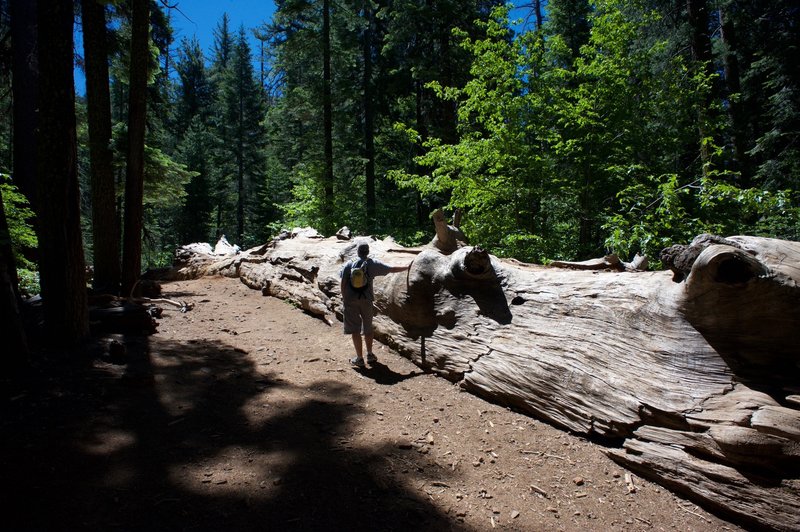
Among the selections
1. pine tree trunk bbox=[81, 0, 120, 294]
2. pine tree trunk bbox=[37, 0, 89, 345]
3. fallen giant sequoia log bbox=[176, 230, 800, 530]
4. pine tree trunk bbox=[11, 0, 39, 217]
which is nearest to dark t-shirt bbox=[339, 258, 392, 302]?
fallen giant sequoia log bbox=[176, 230, 800, 530]

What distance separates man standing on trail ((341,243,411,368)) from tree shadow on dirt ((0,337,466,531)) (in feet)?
3.50

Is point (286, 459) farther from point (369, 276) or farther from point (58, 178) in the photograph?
point (58, 178)

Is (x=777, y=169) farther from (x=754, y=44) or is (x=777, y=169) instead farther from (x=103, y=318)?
(x=103, y=318)

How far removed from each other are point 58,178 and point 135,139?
4.15 metres

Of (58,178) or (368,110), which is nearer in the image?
(58,178)

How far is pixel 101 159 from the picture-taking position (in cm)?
944

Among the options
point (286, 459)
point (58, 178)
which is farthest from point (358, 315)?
point (58, 178)

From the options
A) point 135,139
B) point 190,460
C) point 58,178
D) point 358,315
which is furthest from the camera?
point 135,139

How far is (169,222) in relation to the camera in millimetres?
36906

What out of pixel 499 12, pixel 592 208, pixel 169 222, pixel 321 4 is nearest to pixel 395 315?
pixel 592 208

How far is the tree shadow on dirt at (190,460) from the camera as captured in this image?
8.75 ft

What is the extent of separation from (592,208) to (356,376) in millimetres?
6562

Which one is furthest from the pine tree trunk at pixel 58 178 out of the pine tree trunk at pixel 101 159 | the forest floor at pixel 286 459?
the pine tree trunk at pixel 101 159

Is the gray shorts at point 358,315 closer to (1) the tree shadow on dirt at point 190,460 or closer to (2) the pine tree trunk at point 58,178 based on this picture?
(1) the tree shadow on dirt at point 190,460
